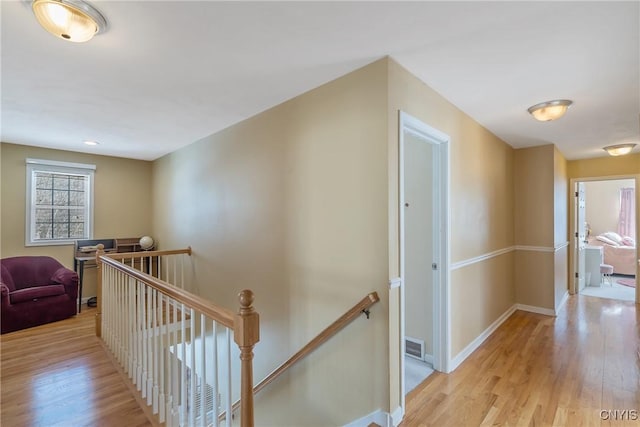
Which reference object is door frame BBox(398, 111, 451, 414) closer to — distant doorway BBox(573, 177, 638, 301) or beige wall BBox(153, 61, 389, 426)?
beige wall BBox(153, 61, 389, 426)

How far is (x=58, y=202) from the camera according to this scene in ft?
15.3

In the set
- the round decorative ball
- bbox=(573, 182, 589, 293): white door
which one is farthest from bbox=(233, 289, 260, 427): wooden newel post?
bbox=(573, 182, 589, 293): white door

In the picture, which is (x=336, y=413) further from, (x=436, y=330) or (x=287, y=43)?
(x=287, y=43)

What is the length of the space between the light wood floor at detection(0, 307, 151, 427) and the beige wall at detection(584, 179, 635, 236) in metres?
9.91

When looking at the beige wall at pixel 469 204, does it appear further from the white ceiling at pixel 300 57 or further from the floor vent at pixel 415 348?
the floor vent at pixel 415 348

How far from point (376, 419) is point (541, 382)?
1.56 meters

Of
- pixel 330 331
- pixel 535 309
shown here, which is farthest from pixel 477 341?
pixel 330 331

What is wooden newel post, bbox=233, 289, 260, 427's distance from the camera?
128 cm

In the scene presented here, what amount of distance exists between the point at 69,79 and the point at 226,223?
189 cm

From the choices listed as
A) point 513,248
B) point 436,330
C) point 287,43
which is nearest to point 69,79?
point 287,43

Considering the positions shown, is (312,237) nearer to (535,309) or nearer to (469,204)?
(469,204)

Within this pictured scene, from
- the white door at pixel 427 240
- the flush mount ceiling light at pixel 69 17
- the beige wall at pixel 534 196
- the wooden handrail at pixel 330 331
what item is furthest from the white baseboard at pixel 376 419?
the beige wall at pixel 534 196

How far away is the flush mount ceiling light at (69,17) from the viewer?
1.45 metres

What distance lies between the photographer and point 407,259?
3.11 m
